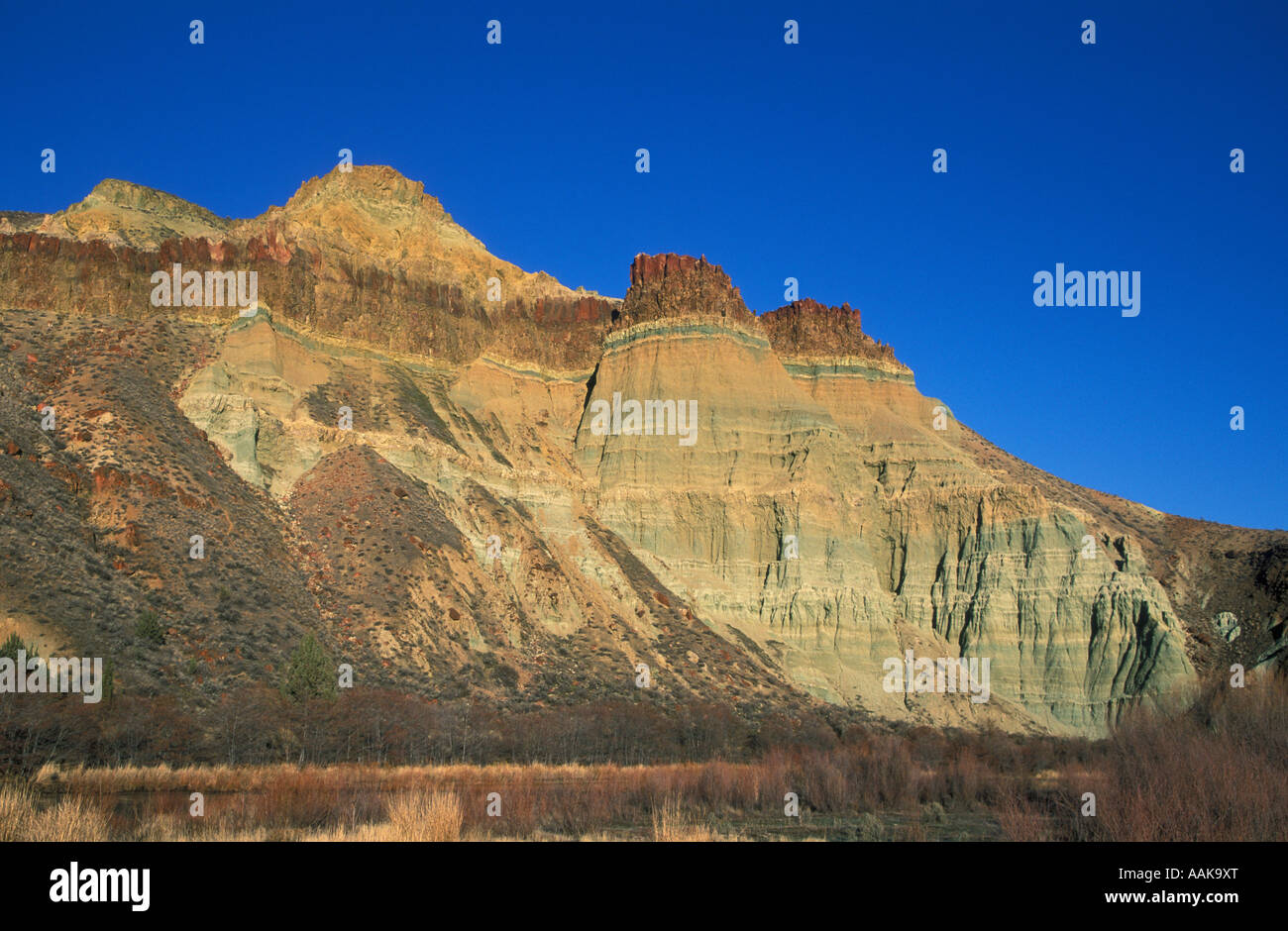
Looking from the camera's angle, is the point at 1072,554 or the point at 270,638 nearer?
the point at 270,638

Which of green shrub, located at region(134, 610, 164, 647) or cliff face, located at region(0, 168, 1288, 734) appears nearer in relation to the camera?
green shrub, located at region(134, 610, 164, 647)

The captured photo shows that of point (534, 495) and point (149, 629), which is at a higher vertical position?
point (534, 495)

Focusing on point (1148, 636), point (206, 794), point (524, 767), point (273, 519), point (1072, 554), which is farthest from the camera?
point (1072, 554)

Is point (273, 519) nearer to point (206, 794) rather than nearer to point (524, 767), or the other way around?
point (524, 767)

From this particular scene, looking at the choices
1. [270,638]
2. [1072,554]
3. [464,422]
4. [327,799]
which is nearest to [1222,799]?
[327,799]

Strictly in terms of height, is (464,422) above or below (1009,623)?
above

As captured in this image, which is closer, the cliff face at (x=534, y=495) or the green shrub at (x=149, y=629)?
the green shrub at (x=149, y=629)

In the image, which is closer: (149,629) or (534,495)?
(149,629)

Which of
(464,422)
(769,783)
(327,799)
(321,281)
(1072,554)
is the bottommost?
(769,783)
